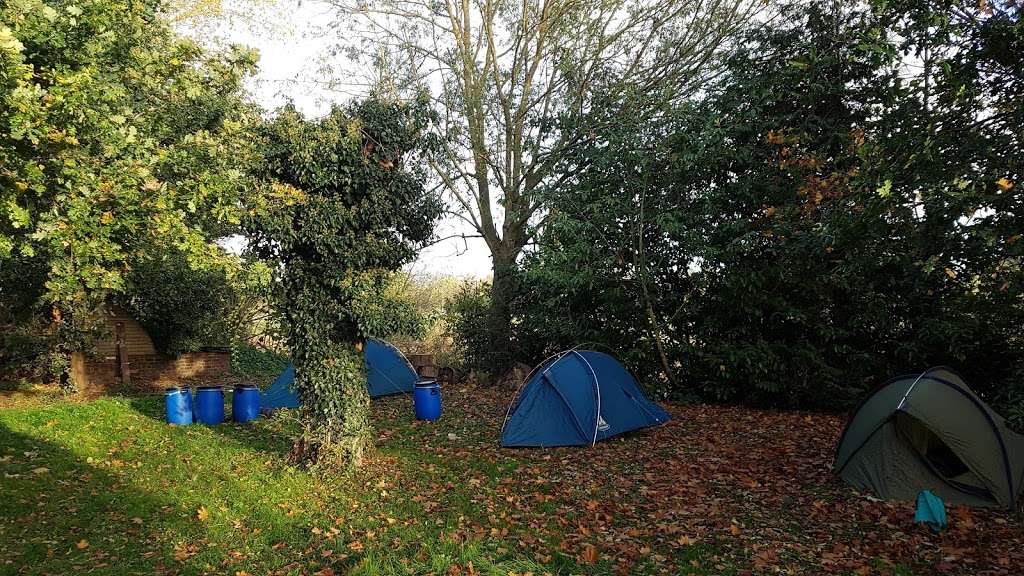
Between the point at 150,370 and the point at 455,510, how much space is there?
41.7 feet

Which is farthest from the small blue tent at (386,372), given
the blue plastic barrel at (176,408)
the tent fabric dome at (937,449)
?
the tent fabric dome at (937,449)

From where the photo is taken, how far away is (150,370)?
1597cm

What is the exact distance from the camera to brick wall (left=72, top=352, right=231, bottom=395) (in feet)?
46.5

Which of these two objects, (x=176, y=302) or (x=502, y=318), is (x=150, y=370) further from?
(x=502, y=318)

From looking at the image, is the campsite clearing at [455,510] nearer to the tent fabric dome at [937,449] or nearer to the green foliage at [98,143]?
the tent fabric dome at [937,449]

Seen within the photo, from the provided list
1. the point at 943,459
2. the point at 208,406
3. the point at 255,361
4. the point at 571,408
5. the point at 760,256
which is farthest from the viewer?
the point at 255,361

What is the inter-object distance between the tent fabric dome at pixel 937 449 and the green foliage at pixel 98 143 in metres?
7.99

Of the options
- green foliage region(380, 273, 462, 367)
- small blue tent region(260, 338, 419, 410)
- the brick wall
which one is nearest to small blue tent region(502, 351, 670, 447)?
green foliage region(380, 273, 462, 367)

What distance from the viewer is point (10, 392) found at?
43.7 ft

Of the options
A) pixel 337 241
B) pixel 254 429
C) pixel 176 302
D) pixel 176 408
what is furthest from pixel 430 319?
pixel 176 302

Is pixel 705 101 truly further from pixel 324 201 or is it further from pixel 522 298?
pixel 324 201

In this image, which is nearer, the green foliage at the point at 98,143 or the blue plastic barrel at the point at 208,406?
the green foliage at the point at 98,143

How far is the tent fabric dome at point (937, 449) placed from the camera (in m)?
6.59

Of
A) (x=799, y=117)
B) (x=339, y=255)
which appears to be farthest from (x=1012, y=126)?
(x=339, y=255)
